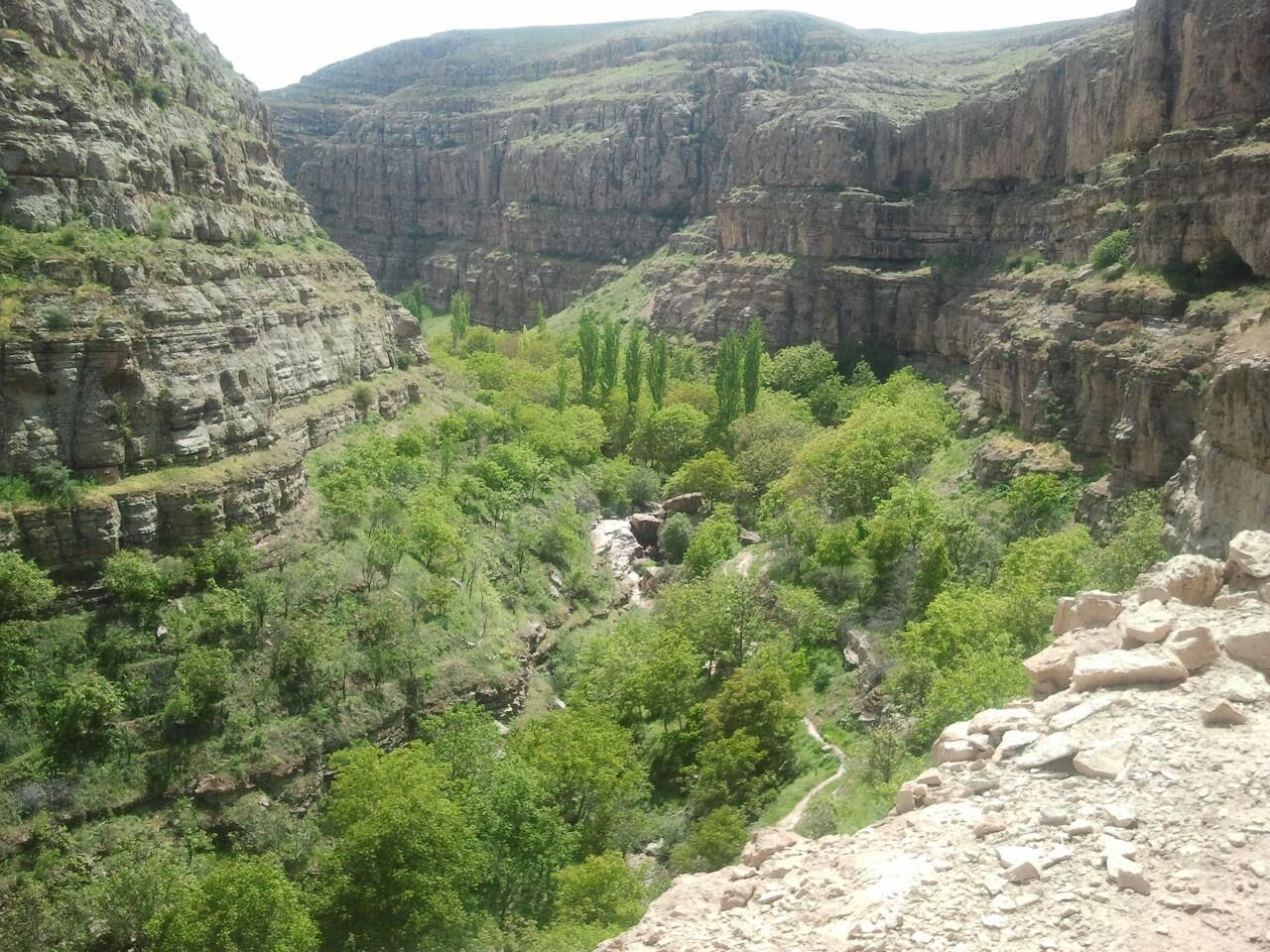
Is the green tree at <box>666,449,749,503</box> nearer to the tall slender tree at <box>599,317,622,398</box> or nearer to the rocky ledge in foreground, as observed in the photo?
the tall slender tree at <box>599,317,622,398</box>

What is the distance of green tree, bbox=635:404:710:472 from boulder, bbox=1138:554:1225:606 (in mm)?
58958

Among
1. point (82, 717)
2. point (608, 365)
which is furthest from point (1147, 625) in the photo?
point (608, 365)

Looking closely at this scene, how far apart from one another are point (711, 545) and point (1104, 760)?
43131 mm

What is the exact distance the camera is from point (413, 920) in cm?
2891

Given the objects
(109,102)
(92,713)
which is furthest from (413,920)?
(109,102)

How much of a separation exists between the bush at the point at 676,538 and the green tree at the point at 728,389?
56.9ft

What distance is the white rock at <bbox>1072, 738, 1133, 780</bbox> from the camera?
1656 cm

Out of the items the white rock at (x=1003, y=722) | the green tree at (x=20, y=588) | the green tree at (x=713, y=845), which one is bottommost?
the green tree at (x=713, y=845)

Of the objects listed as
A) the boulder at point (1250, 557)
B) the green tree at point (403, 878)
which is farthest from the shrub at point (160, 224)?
the boulder at point (1250, 557)

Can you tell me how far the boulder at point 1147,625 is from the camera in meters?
19.7

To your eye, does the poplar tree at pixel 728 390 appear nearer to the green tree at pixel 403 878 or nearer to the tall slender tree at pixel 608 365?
the tall slender tree at pixel 608 365

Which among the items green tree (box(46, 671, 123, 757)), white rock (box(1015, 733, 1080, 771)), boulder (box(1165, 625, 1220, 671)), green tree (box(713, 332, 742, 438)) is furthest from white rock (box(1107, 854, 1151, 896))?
green tree (box(713, 332, 742, 438))

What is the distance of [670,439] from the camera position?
81.2 meters

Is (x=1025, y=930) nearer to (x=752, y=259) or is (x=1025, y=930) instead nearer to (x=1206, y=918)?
(x=1206, y=918)
